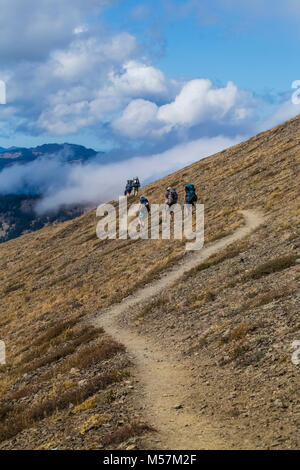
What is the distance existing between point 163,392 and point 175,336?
16.5 feet

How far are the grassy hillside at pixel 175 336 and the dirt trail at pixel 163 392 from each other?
0.40 metres

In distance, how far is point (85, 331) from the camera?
72.0 ft

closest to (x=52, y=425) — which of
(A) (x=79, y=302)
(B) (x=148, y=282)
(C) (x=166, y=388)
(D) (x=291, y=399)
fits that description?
(C) (x=166, y=388)

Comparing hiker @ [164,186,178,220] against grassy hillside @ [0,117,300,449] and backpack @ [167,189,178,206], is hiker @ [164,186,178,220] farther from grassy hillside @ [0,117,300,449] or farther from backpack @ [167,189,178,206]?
grassy hillside @ [0,117,300,449]

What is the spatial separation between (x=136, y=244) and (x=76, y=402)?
95.5ft

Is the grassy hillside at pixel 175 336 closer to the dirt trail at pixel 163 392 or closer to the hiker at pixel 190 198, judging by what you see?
the dirt trail at pixel 163 392

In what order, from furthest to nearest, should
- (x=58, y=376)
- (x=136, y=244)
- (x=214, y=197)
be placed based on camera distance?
(x=214, y=197) < (x=136, y=244) < (x=58, y=376)

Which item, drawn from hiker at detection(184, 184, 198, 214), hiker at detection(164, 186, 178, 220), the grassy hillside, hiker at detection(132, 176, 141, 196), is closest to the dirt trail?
the grassy hillside

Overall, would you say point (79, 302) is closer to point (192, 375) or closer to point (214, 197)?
point (192, 375)

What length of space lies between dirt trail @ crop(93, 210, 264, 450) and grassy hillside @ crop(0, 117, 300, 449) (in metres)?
0.40

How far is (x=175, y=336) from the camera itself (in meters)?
17.3

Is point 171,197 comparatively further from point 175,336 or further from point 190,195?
point 175,336

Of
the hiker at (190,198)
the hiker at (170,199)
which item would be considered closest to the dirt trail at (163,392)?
the hiker at (190,198)

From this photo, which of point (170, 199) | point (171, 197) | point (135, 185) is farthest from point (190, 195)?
point (135, 185)
